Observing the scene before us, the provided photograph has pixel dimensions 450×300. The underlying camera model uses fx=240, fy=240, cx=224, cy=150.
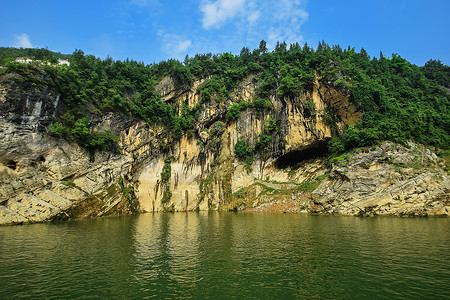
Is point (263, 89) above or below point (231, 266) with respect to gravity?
above

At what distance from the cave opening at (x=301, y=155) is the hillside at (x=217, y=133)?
0.86 feet

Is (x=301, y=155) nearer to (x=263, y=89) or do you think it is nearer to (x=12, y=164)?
(x=263, y=89)

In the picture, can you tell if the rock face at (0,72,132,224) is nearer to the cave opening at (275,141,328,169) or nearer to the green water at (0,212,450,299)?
the green water at (0,212,450,299)

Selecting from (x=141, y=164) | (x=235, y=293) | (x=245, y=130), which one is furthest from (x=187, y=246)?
(x=245, y=130)

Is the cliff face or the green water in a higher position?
the cliff face

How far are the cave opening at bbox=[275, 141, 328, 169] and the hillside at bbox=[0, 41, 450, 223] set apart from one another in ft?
0.86

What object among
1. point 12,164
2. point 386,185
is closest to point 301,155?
point 386,185

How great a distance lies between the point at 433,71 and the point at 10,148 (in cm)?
8012

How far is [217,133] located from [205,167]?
23.5 feet

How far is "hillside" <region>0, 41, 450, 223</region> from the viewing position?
28516 millimetres

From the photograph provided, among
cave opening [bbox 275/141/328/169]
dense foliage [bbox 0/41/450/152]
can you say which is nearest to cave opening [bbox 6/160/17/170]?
dense foliage [bbox 0/41/450/152]

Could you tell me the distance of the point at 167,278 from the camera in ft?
30.7

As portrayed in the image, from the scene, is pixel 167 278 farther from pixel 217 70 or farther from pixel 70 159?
pixel 217 70

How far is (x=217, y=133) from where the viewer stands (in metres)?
47.6
